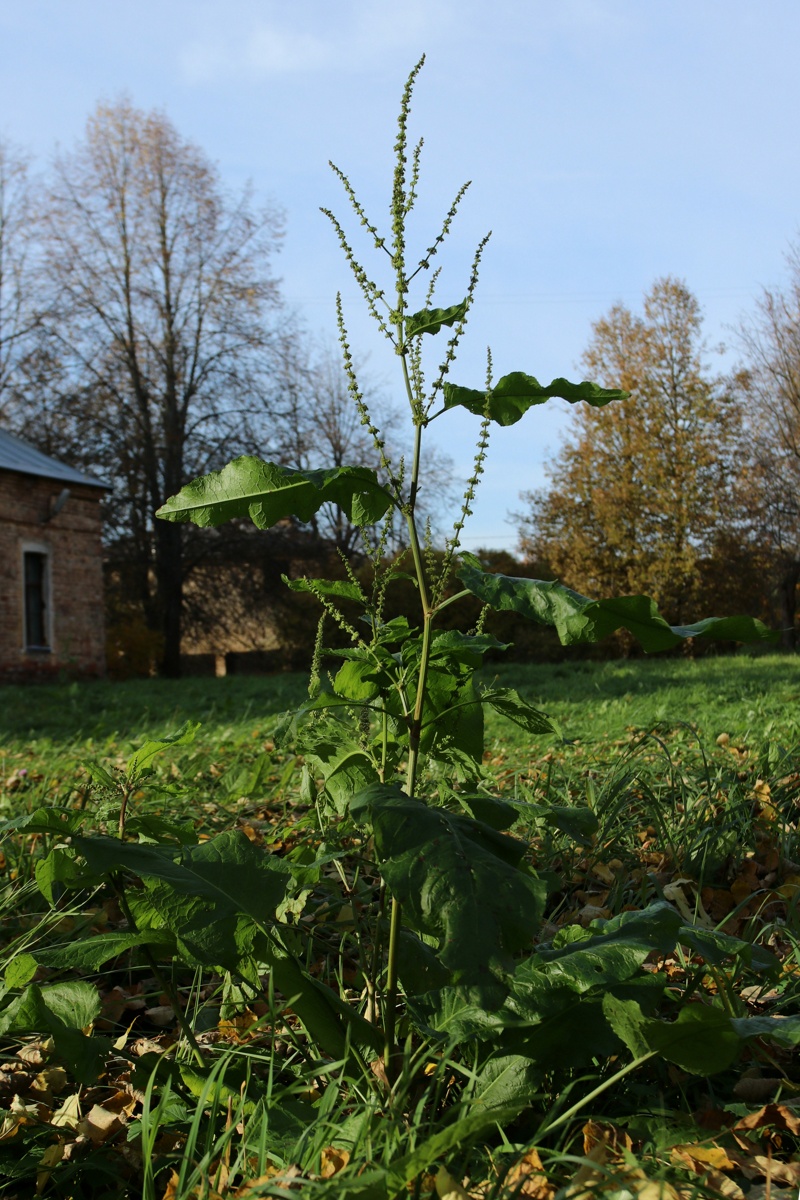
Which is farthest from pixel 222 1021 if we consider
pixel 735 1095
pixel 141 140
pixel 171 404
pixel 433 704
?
pixel 141 140

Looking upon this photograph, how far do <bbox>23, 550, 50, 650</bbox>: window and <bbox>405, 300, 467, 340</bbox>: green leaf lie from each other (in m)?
21.7

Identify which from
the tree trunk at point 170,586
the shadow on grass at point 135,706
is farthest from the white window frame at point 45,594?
the tree trunk at point 170,586

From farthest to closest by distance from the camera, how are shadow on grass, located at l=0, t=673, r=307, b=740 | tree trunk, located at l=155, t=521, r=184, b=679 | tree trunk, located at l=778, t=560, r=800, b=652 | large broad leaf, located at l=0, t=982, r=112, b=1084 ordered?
tree trunk, located at l=155, t=521, r=184, b=679, tree trunk, located at l=778, t=560, r=800, b=652, shadow on grass, located at l=0, t=673, r=307, b=740, large broad leaf, located at l=0, t=982, r=112, b=1084

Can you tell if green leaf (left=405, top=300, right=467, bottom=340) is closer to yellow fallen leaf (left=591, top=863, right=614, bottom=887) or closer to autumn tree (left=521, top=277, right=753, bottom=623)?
yellow fallen leaf (left=591, top=863, right=614, bottom=887)

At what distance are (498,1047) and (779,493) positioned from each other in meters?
25.0

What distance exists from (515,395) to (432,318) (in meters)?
0.22

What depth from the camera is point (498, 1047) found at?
182 centimetres

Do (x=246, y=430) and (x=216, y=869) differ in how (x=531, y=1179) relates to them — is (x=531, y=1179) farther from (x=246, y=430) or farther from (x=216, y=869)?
(x=246, y=430)

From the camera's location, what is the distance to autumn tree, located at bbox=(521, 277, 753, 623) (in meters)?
24.3

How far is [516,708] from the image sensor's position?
6.24 feet

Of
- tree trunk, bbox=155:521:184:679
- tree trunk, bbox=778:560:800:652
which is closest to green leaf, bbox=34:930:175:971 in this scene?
tree trunk, bbox=778:560:800:652

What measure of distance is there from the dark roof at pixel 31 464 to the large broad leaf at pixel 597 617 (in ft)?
67.8

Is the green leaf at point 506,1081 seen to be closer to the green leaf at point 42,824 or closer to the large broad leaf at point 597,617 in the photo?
the large broad leaf at point 597,617

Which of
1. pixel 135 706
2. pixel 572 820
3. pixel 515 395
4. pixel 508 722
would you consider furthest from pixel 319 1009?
pixel 135 706
